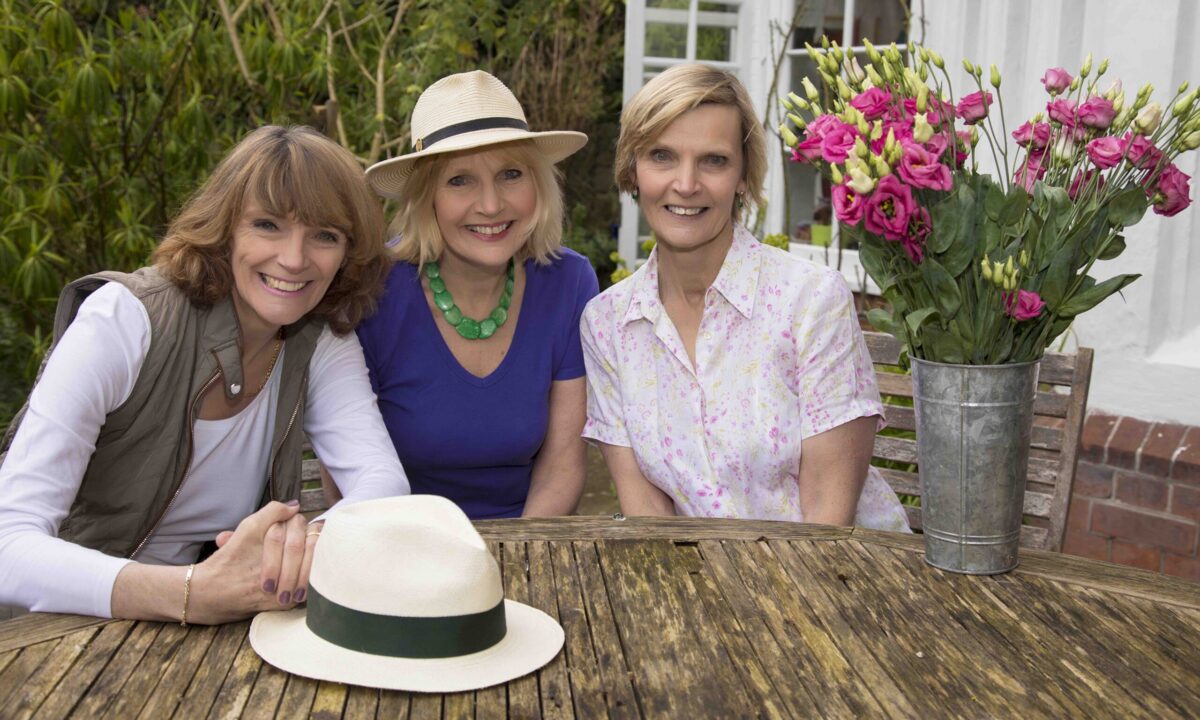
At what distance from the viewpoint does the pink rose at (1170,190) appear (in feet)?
5.66

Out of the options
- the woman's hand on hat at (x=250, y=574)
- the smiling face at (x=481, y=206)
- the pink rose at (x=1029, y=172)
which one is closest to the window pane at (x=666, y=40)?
the smiling face at (x=481, y=206)

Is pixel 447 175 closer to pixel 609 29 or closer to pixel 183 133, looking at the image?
pixel 183 133

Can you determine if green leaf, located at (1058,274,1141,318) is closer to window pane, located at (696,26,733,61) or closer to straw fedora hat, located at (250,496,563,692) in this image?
straw fedora hat, located at (250,496,563,692)

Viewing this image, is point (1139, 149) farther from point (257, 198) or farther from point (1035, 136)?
point (257, 198)

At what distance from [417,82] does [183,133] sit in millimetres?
1773

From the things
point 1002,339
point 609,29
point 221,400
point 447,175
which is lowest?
point 221,400

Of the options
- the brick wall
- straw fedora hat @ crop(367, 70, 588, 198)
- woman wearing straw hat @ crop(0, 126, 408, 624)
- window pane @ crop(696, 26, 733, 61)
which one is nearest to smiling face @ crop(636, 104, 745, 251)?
straw fedora hat @ crop(367, 70, 588, 198)

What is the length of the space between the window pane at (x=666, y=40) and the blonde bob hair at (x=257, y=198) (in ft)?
13.9

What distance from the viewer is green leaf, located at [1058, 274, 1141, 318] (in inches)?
66.9

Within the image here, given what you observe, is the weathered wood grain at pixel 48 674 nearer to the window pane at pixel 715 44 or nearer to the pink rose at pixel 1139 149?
the pink rose at pixel 1139 149

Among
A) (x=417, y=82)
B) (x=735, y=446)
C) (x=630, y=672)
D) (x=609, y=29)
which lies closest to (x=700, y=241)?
(x=735, y=446)

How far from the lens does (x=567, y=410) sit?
2.86m

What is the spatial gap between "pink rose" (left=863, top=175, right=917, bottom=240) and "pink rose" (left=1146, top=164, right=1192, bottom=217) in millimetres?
374

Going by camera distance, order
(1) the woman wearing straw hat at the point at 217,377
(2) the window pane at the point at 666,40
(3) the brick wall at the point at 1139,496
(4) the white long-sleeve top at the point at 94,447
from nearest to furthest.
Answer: (4) the white long-sleeve top at the point at 94,447, (1) the woman wearing straw hat at the point at 217,377, (3) the brick wall at the point at 1139,496, (2) the window pane at the point at 666,40
